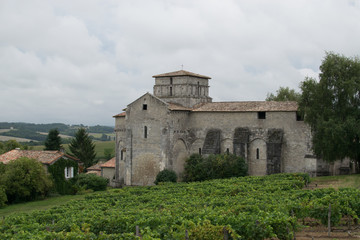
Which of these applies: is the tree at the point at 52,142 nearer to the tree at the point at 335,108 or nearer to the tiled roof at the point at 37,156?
the tiled roof at the point at 37,156

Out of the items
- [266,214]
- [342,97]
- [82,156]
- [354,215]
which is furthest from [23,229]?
[82,156]

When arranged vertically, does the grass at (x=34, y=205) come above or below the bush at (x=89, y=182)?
below

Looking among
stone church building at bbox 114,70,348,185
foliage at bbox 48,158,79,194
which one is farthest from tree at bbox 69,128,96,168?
foliage at bbox 48,158,79,194

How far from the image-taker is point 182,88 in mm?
51156

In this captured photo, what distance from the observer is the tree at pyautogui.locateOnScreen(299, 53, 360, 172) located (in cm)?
3872

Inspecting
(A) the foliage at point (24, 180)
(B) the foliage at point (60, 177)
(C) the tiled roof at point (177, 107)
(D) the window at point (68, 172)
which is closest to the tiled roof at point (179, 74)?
(C) the tiled roof at point (177, 107)

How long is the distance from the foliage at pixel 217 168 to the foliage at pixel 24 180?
46.1 feet

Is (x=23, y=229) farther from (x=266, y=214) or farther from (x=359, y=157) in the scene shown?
(x=359, y=157)

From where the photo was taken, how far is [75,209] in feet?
87.5

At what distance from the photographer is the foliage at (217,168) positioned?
44.5 metres

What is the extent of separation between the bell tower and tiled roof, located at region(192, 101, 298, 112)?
148 centimetres

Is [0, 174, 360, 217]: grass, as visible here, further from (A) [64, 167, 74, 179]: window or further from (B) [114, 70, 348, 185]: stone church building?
(A) [64, 167, 74, 179]: window

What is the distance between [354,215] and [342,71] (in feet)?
71.5

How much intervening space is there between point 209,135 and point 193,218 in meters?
28.5
